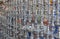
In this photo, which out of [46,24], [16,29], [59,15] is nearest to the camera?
[59,15]

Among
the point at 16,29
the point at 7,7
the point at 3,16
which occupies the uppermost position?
the point at 7,7

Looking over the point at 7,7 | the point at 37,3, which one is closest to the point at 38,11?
the point at 37,3

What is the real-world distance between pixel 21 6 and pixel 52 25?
1.83 feet

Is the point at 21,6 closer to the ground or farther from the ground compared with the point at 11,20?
farther from the ground

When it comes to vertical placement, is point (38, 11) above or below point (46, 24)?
above

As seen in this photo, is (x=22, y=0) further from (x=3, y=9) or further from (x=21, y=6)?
(x=3, y=9)

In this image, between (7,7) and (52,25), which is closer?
(52,25)

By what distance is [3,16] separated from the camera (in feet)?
7.08

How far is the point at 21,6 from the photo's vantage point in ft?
5.97

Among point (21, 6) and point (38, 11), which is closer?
point (38, 11)

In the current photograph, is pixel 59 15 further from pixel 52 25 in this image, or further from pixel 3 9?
pixel 3 9

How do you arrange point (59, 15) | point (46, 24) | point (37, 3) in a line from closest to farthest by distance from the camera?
point (59, 15) < point (46, 24) < point (37, 3)

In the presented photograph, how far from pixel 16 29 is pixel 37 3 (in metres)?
0.52

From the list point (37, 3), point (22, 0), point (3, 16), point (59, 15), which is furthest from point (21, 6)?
point (59, 15)
